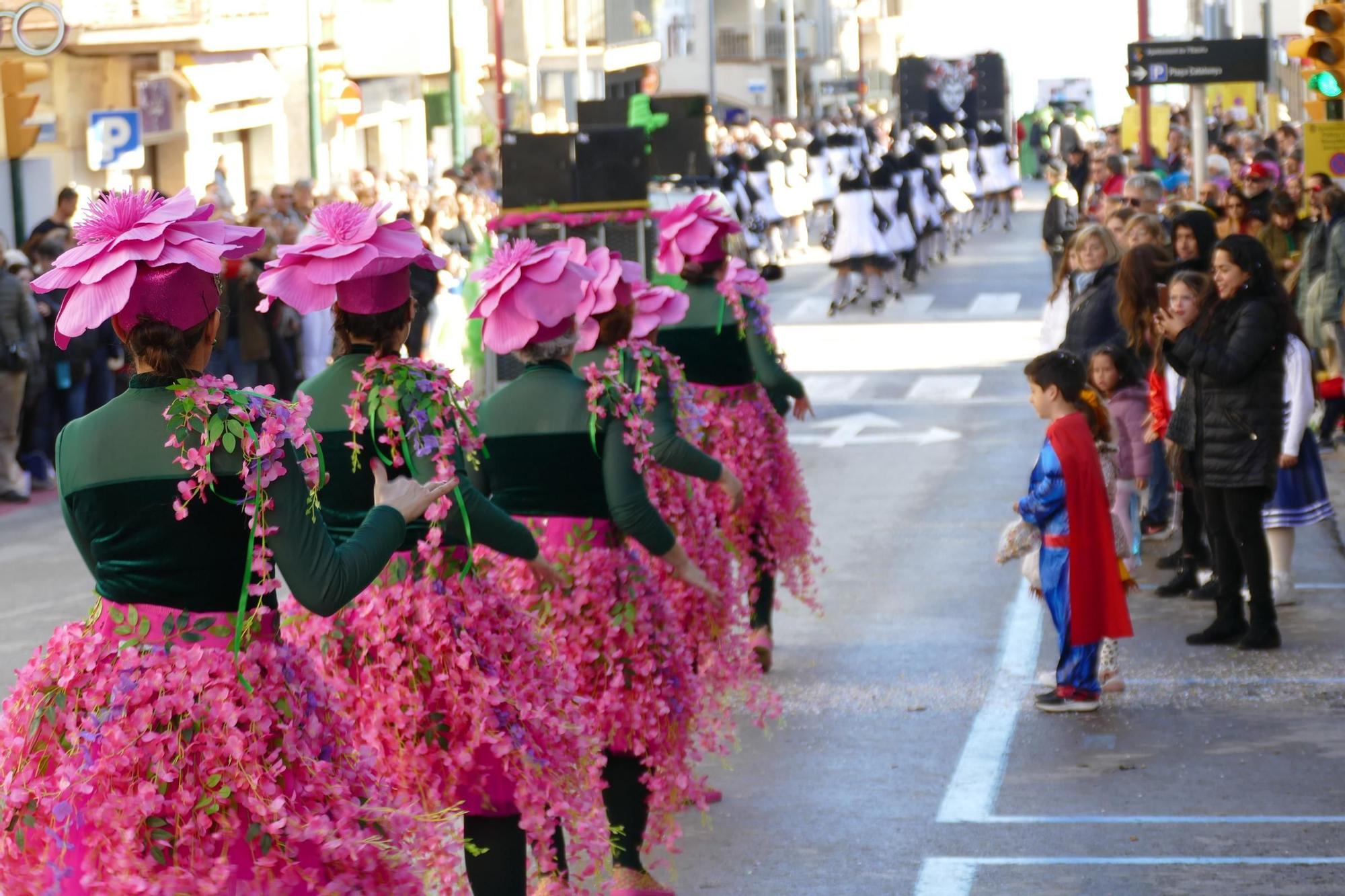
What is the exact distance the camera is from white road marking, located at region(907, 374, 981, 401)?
20312 millimetres

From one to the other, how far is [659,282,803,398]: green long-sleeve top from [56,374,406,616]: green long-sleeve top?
184 inches

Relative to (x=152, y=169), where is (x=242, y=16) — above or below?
above

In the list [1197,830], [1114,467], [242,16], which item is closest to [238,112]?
[242,16]

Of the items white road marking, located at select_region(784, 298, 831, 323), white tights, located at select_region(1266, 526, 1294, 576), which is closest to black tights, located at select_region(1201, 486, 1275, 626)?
white tights, located at select_region(1266, 526, 1294, 576)

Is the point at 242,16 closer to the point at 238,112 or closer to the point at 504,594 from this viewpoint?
the point at 238,112

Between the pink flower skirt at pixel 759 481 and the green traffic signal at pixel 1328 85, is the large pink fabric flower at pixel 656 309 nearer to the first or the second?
the pink flower skirt at pixel 759 481

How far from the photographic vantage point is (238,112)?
35406 mm

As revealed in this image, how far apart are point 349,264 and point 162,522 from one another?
44.9 inches

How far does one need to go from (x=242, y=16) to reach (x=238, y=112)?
156cm

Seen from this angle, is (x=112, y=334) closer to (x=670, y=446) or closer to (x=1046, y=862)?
(x=670, y=446)

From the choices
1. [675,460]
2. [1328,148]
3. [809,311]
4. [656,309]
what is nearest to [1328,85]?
[1328,148]

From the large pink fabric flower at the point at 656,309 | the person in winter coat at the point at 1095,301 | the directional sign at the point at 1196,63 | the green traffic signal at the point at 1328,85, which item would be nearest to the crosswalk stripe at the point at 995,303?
the directional sign at the point at 1196,63

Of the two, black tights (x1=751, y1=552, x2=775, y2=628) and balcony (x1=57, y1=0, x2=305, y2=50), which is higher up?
balcony (x1=57, y1=0, x2=305, y2=50)

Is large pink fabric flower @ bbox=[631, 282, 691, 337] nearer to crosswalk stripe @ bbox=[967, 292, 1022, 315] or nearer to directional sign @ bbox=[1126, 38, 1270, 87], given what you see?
directional sign @ bbox=[1126, 38, 1270, 87]
